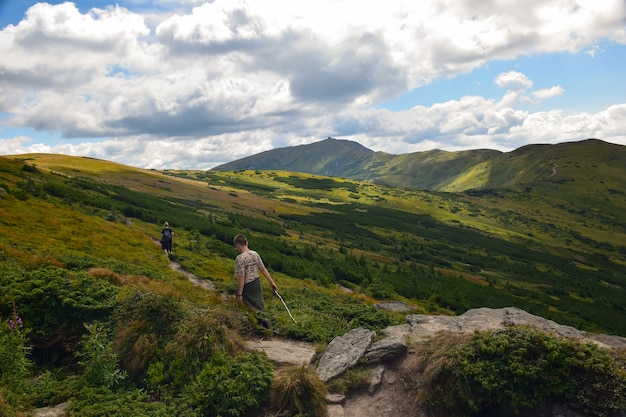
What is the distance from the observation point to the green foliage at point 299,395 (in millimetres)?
9688

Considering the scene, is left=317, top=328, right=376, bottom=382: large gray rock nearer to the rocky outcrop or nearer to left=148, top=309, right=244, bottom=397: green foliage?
the rocky outcrop

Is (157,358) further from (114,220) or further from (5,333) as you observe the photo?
(114,220)

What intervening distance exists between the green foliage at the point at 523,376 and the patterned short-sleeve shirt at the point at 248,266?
6.50m

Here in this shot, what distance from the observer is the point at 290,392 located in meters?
9.80

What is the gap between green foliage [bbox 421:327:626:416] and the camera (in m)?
8.98

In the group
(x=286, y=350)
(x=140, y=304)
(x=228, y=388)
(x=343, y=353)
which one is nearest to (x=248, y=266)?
(x=286, y=350)

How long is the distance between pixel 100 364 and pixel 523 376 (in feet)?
34.2

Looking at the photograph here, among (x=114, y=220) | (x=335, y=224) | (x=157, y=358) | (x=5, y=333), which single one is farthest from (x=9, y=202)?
(x=335, y=224)

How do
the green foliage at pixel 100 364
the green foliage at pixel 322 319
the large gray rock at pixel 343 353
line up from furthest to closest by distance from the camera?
the green foliage at pixel 322 319, the large gray rock at pixel 343 353, the green foliage at pixel 100 364

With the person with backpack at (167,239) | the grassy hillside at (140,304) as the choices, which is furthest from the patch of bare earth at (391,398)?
the person with backpack at (167,239)

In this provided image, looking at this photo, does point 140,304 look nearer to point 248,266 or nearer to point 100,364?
point 100,364

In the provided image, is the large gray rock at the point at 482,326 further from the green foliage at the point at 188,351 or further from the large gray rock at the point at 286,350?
the green foliage at the point at 188,351

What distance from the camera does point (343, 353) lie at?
41.9 feet

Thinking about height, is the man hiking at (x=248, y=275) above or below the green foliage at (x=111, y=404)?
above
